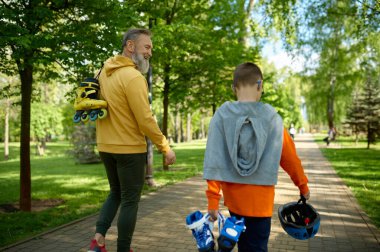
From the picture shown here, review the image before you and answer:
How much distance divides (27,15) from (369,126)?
2410cm

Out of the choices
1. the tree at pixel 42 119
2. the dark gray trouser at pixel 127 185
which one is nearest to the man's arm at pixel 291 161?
the dark gray trouser at pixel 127 185

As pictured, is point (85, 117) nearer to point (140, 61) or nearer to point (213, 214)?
point (140, 61)

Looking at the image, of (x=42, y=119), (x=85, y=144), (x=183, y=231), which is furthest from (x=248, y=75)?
(x=42, y=119)

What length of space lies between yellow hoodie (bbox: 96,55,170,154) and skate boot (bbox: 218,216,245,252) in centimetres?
113

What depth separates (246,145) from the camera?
7.95ft

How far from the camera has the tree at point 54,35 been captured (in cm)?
528

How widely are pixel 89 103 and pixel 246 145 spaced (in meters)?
1.60

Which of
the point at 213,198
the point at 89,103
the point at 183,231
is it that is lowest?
the point at 183,231

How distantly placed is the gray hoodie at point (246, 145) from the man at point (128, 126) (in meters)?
0.83

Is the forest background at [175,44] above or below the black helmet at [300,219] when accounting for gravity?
above

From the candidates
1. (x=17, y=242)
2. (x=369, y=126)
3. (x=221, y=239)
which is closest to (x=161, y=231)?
(x=17, y=242)

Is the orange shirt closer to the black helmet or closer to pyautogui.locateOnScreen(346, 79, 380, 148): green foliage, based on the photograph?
the black helmet

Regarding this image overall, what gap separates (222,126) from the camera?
2.52 metres

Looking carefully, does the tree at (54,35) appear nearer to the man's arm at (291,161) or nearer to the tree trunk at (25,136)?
the tree trunk at (25,136)
